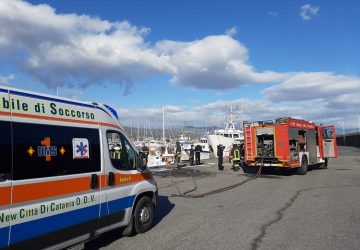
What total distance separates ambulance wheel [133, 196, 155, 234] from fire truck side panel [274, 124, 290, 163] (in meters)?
12.6

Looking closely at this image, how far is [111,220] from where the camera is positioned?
263 inches

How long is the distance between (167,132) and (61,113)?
57.3 m

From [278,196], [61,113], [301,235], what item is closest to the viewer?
[61,113]

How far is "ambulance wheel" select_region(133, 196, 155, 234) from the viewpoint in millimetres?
7494

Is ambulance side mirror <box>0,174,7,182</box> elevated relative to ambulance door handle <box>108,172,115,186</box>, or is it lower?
elevated

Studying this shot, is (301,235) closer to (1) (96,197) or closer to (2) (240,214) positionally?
(2) (240,214)

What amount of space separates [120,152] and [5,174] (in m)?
2.63

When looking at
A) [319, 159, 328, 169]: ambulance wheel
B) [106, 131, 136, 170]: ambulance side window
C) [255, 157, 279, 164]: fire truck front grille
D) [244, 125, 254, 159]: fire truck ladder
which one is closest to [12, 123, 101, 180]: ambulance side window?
[106, 131, 136, 170]: ambulance side window

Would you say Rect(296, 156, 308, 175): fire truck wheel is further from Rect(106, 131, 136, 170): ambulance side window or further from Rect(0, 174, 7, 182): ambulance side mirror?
Rect(0, 174, 7, 182): ambulance side mirror

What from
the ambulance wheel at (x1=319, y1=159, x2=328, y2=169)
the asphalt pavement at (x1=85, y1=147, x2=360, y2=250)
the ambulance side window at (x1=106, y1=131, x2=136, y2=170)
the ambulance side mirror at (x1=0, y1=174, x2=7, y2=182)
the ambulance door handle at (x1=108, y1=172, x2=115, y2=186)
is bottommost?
the asphalt pavement at (x1=85, y1=147, x2=360, y2=250)

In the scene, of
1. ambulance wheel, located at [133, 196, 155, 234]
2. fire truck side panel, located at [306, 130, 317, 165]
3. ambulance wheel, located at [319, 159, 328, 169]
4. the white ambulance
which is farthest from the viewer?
ambulance wheel, located at [319, 159, 328, 169]

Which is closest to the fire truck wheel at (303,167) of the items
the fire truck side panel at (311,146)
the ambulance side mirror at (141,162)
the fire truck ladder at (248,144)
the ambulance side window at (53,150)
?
the fire truck side panel at (311,146)

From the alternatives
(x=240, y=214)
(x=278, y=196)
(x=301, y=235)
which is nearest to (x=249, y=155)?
(x=278, y=196)

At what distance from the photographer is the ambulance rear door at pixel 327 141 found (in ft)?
75.5
